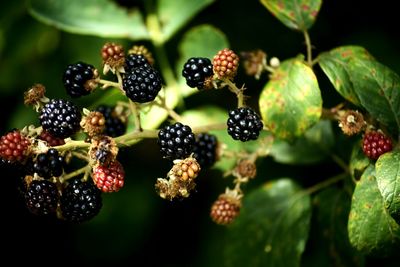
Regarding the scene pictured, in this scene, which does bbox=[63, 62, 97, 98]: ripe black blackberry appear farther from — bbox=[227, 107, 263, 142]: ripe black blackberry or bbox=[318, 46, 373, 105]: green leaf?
bbox=[318, 46, 373, 105]: green leaf

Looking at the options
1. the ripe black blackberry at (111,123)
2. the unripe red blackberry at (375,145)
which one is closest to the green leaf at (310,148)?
the unripe red blackberry at (375,145)

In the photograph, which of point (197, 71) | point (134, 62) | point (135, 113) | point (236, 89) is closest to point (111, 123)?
point (135, 113)

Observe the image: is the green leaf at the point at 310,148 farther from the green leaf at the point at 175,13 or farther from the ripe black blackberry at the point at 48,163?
the ripe black blackberry at the point at 48,163

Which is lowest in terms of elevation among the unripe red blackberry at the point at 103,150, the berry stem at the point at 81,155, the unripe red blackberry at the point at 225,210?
the unripe red blackberry at the point at 225,210

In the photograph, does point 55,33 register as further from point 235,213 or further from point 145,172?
point 235,213

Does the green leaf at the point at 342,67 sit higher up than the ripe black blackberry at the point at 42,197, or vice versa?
the green leaf at the point at 342,67

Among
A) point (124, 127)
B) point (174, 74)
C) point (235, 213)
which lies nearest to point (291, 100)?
point (235, 213)

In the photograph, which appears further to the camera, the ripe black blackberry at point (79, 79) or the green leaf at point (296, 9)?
the green leaf at point (296, 9)

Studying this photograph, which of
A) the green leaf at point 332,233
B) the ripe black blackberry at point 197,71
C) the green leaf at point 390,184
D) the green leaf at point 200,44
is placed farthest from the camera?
the green leaf at point 200,44
